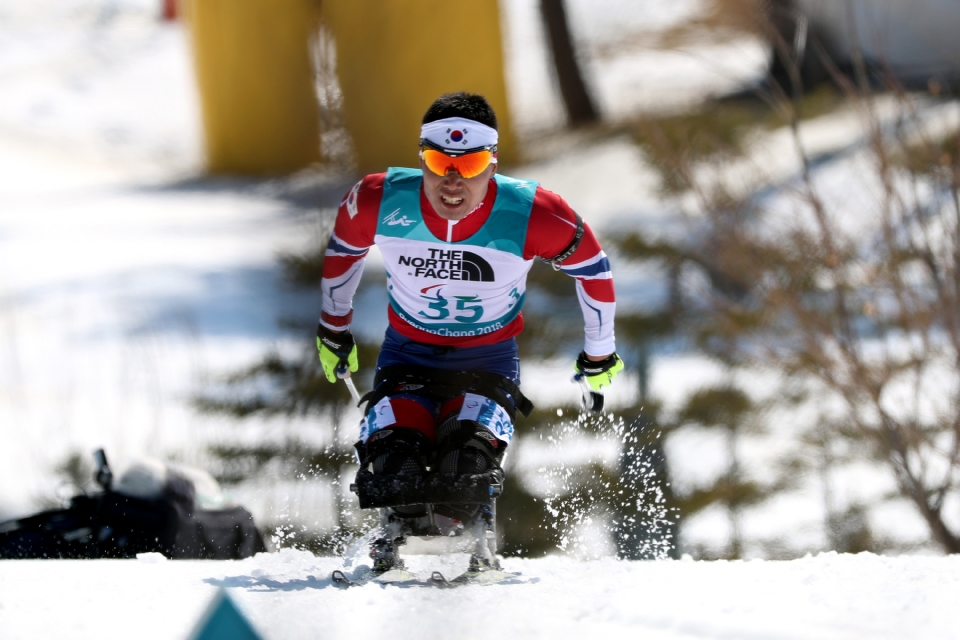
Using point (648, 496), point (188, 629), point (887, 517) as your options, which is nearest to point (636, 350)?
point (648, 496)

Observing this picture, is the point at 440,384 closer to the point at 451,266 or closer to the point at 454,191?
the point at 451,266

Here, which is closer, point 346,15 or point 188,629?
point 188,629

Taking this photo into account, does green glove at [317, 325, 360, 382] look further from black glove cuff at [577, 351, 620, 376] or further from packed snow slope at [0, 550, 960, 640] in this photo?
black glove cuff at [577, 351, 620, 376]

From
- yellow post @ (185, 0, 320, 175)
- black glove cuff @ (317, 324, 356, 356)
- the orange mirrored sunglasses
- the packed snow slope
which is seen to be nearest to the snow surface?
the packed snow slope

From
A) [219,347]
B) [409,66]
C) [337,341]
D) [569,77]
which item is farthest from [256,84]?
[569,77]

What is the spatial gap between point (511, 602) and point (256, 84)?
5872mm

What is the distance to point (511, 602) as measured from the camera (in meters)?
2.91

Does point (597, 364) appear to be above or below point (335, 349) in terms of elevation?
below

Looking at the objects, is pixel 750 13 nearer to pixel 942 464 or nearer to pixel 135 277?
pixel 942 464

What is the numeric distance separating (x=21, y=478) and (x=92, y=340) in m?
2.82

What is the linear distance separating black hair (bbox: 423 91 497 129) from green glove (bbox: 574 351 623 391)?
2.96 ft

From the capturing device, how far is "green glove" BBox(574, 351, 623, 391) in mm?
3562

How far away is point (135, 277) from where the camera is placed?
12164 millimetres

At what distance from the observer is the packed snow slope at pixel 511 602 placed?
2635 millimetres
